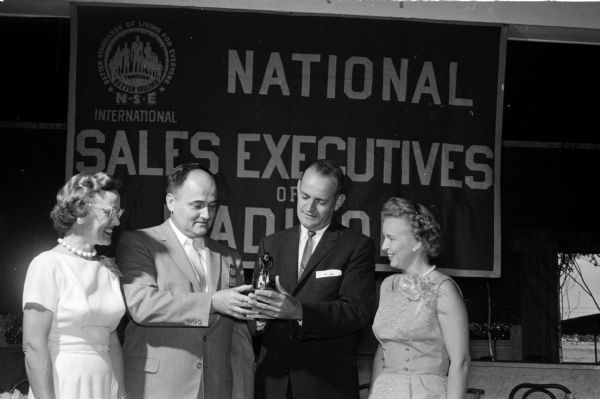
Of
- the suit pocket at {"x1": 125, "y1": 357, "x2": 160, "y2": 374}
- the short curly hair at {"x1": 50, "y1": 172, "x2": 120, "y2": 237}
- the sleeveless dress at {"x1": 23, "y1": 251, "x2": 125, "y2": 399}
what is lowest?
the suit pocket at {"x1": 125, "y1": 357, "x2": 160, "y2": 374}

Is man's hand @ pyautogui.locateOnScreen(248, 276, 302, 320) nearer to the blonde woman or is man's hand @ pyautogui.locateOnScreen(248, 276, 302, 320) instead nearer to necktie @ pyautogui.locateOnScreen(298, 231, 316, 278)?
necktie @ pyautogui.locateOnScreen(298, 231, 316, 278)

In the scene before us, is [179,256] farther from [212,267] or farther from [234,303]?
[234,303]

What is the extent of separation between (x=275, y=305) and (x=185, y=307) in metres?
0.34

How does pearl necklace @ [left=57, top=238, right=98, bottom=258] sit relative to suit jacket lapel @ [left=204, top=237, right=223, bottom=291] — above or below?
above

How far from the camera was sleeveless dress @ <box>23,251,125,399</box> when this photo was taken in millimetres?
3125

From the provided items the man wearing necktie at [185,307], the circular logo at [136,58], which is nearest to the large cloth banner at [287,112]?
the circular logo at [136,58]

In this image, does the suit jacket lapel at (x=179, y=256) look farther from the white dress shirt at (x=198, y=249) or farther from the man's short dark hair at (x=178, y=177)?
the man's short dark hair at (x=178, y=177)

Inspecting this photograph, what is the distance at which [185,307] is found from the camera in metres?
3.32

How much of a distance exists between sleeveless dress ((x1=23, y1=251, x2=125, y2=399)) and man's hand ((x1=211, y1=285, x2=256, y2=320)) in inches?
15.3

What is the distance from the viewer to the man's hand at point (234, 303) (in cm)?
329

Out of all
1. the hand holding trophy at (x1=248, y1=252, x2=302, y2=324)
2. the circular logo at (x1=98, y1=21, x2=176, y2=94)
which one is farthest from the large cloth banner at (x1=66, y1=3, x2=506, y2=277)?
the hand holding trophy at (x1=248, y1=252, x2=302, y2=324)

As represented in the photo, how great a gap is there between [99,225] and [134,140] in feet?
7.78

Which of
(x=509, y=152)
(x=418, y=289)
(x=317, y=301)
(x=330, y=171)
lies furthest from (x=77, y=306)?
(x=509, y=152)

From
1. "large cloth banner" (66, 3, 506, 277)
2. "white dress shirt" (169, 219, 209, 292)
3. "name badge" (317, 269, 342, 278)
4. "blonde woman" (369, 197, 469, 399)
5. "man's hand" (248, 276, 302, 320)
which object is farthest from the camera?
"large cloth banner" (66, 3, 506, 277)
